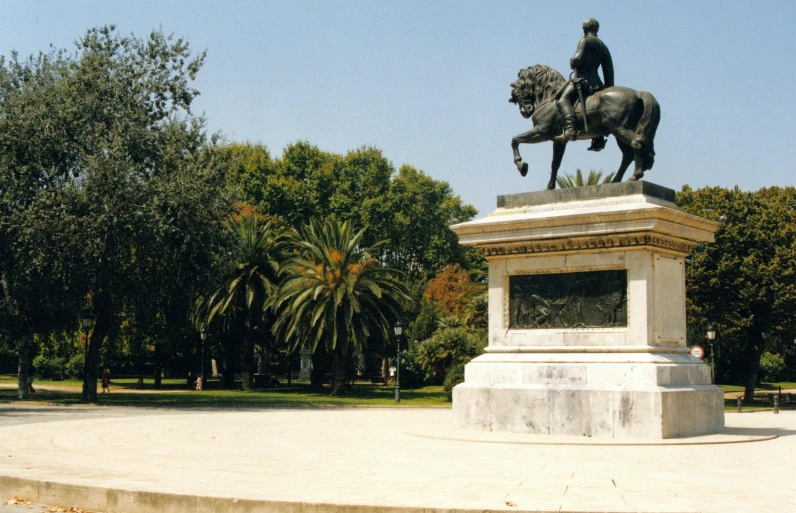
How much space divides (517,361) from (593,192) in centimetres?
333

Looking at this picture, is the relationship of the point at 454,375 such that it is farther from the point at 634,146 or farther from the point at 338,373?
the point at 634,146

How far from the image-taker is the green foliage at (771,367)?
2884 inches

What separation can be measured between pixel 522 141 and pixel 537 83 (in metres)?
1.18

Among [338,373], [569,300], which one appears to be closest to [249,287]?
[338,373]

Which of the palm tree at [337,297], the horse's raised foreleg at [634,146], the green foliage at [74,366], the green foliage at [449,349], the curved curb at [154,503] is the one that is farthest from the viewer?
the green foliage at [74,366]

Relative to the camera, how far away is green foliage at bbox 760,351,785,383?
73.2 meters

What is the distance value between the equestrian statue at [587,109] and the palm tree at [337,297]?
26.8 m

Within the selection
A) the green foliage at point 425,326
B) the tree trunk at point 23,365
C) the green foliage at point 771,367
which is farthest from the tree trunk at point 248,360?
the green foliage at point 771,367

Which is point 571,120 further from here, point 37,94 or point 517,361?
point 37,94

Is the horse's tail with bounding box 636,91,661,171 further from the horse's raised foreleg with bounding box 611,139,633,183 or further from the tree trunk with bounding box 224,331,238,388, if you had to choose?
the tree trunk with bounding box 224,331,238,388

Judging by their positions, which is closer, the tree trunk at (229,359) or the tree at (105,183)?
the tree at (105,183)

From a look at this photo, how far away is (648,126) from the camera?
16922 millimetres

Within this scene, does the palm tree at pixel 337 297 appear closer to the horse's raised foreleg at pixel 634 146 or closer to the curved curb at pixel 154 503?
the horse's raised foreleg at pixel 634 146

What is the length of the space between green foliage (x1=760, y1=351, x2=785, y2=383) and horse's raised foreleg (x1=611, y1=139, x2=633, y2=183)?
60.3 metres
